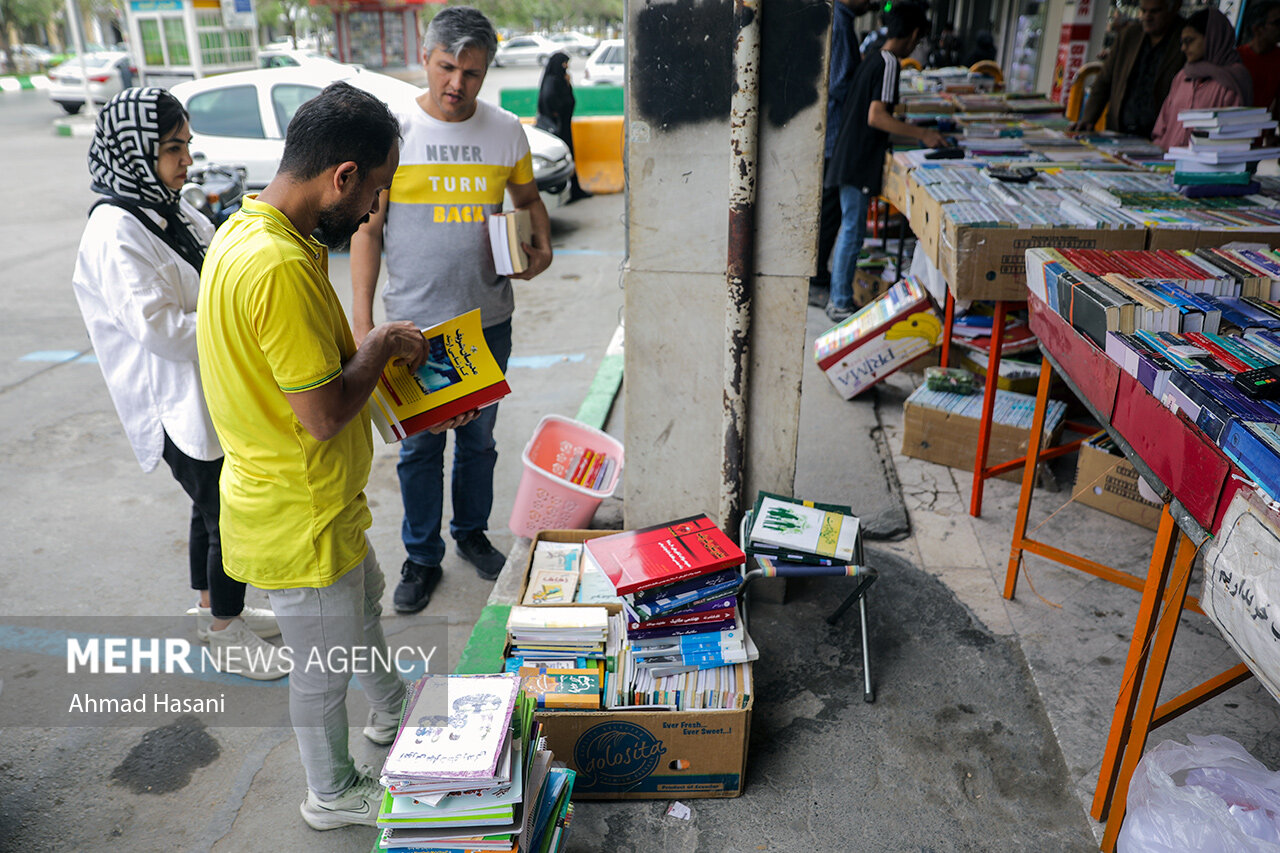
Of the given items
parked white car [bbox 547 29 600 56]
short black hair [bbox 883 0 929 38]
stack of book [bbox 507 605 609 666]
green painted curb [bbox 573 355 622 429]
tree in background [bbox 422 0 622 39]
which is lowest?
green painted curb [bbox 573 355 622 429]

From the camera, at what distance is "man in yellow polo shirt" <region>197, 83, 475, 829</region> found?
1.85 metres

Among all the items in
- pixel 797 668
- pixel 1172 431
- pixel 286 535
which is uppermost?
pixel 1172 431

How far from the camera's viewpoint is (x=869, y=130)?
583cm

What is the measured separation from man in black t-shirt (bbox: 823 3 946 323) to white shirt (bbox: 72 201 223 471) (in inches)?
167

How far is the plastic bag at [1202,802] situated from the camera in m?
1.89

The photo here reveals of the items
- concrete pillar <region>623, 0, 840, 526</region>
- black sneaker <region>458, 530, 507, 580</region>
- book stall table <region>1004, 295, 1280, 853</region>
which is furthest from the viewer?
black sneaker <region>458, 530, 507, 580</region>

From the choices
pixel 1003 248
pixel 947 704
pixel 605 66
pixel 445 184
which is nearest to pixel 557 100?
pixel 445 184

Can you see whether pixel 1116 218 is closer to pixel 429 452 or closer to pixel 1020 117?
pixel 429 452

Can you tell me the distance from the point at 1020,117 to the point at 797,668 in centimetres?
595

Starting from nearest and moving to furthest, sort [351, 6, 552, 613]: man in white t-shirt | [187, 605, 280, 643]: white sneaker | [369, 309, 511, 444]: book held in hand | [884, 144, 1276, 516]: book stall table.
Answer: [369, 309, 511, 444]: book held in hand < [351, 6, 552, 613]: man in white t-shirt < [884, 144, 1276, 516]: book stall table < [187, 605, 280, 643]: white sneaker

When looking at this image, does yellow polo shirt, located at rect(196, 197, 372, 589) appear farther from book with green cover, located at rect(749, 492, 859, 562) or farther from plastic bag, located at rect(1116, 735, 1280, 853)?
plastic bag, located at rect(1116, 735, 1280, 853)

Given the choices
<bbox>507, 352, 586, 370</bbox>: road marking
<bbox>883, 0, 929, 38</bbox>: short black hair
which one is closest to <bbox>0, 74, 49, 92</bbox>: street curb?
<bbox>507, 352, 586, 370</bbox>: road marking

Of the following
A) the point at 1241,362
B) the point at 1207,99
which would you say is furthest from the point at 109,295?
the point at 1207,99

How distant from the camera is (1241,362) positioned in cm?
199
